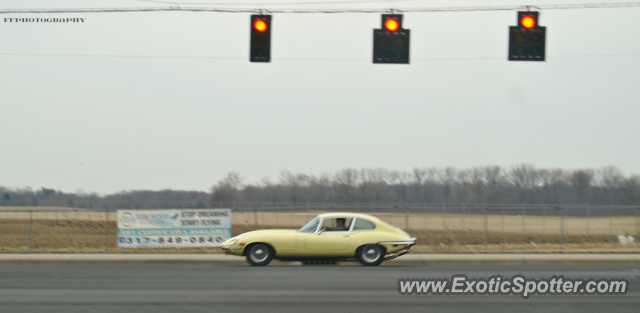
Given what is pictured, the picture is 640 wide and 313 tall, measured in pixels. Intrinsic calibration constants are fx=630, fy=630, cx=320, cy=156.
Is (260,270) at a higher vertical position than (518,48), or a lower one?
lower

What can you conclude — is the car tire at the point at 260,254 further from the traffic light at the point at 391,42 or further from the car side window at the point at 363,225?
the traffic light at the point at 391,42

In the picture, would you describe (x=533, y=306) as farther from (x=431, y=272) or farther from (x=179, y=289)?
(x=179, y=289)

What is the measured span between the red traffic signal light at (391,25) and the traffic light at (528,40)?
2.51m

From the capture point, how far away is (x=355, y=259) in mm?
17812

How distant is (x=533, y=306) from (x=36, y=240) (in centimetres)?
3034

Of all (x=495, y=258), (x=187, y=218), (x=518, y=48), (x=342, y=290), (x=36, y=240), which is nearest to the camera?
(x=342, y=290)

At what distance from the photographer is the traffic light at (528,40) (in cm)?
1362

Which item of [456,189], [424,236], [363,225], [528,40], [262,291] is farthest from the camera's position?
[456,189]

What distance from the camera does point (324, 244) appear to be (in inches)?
680

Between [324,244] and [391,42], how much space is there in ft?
20.3

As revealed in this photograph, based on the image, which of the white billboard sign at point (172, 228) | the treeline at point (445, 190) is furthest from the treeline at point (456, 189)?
the white billboard sign at point (172, 228)

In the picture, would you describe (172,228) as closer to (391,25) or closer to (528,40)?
(391,25)

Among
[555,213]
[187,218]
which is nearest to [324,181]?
[555,213]
